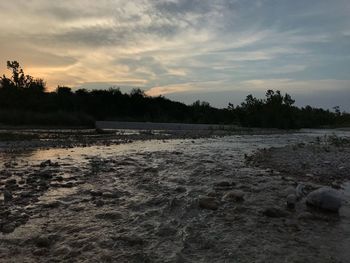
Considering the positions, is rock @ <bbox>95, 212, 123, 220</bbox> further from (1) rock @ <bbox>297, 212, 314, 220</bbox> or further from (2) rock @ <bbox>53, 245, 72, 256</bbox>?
(1) rock @ <bbox>297, 212, 314, 220</bbox>

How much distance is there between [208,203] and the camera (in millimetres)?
9602

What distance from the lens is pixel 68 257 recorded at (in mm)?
6215

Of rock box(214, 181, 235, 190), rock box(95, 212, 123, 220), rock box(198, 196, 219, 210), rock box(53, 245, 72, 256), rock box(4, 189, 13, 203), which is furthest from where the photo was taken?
rock box(214, 181, 235, 190)

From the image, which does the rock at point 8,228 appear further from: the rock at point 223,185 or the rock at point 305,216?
the rock at point 223,185

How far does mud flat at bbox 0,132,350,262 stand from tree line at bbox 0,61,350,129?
1850 inches

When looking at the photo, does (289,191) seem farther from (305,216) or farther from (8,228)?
(8,228)

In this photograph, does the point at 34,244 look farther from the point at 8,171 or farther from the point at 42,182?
the point at 8,171

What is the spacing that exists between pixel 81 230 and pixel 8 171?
807cm

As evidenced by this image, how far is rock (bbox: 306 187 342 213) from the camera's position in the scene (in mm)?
9297

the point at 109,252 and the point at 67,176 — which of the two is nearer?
the point at 109,252

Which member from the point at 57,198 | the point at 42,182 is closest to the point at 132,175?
the point at 42,182

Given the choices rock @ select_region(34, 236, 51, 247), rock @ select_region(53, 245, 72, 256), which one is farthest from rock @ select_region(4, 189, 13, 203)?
rock @ select_region(53, 245, 72, 256)

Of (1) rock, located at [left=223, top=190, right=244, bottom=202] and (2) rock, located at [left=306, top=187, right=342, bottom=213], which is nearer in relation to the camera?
(2) rock, located at [left=306, top=187, right=342, bottom=213]

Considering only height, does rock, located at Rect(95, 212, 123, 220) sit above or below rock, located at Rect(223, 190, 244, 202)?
below
